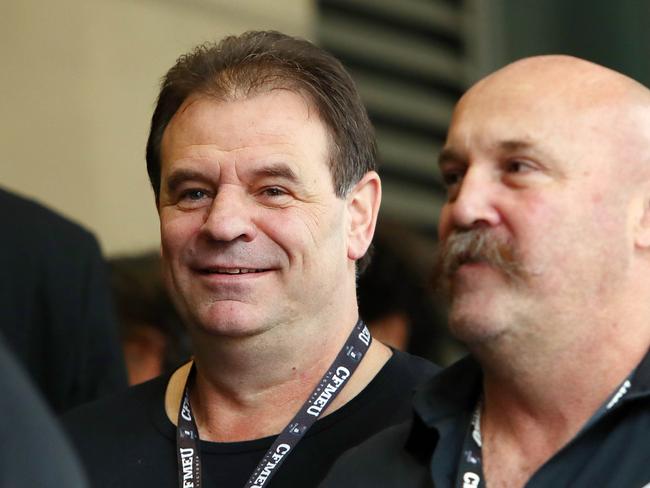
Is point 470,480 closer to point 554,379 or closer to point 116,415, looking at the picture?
point 554,379

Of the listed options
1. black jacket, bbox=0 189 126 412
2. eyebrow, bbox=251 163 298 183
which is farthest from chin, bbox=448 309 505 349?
black jacket, bbox=0 189 126 412

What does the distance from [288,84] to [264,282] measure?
478mm

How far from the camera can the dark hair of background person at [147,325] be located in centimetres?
A: 604

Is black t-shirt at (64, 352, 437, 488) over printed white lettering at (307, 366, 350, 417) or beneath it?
beneath

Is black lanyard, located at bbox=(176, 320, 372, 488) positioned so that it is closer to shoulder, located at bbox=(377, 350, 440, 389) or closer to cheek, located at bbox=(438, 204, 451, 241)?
shoulder, located at bbox=(377, 350, 440, 389)

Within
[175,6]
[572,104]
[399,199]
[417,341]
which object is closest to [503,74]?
[572,104]

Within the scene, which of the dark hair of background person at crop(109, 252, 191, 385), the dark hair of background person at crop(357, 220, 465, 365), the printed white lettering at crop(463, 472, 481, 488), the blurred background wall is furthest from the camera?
the blurred background wall

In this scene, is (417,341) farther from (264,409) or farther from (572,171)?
(572,171)

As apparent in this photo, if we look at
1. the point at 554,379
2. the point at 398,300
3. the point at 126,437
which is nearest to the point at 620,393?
the point at 554,379

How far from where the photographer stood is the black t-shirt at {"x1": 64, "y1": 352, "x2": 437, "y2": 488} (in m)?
3.84

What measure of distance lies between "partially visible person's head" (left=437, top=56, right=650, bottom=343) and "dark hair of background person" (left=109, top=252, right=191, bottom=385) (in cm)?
287

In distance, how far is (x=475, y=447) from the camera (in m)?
3.24

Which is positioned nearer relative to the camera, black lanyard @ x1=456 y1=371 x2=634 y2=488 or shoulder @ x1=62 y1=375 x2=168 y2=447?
black lanyard @ x1=456 y1=371 x2=634 y2=488

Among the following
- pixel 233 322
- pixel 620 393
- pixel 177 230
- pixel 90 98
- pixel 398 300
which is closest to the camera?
pixel 620 393
